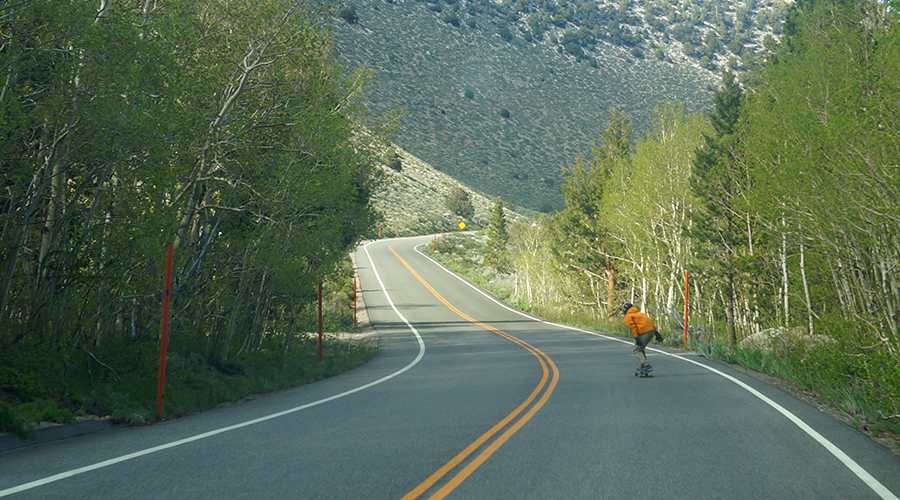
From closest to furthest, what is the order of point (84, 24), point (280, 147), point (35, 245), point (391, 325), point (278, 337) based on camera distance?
point (84, 24) < point (35, 245) < point (280, 147) < point (278, 337) < point (391, 325)

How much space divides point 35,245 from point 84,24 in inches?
150

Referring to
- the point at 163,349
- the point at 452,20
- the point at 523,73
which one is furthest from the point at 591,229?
the point at 452,20

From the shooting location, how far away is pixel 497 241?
61750 mm

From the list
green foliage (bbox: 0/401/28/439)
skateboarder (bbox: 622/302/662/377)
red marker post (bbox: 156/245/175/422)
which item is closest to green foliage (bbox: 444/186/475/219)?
skateboarder (bbox: 622/302/662/377)

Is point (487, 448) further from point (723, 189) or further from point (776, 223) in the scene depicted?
point (723, 189)

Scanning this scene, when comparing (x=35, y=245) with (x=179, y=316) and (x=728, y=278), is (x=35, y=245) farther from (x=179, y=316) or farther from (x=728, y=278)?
(x=728, y=278)

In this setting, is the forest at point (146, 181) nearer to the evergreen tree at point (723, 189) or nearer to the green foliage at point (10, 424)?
the green foliage at point (10, 424)

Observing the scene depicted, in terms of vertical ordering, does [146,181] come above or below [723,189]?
below

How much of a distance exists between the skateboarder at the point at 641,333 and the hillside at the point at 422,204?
2732 inches

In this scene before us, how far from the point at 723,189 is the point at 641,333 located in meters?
15.1

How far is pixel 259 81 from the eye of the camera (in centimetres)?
1505

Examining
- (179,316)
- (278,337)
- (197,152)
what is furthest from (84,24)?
(278,337)

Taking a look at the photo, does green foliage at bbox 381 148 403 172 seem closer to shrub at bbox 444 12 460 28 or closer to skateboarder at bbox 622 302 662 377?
shrub at bbox 444 12 460 28

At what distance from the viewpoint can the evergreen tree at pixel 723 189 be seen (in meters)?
27.5
